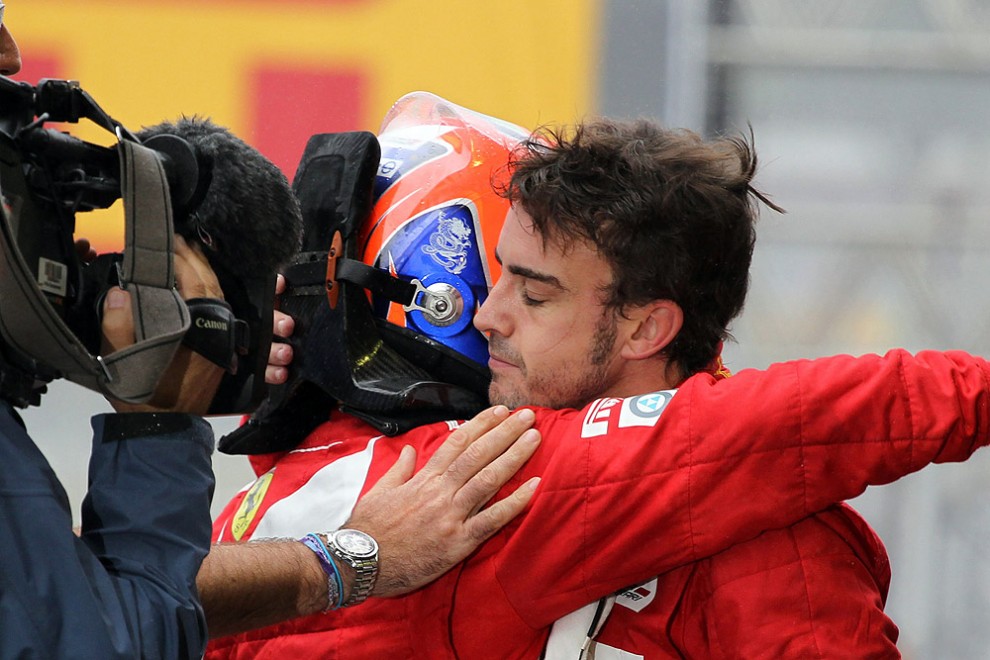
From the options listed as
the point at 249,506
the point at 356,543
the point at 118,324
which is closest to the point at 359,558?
the point at 356,543

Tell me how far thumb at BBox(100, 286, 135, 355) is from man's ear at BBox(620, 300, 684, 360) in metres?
0.65

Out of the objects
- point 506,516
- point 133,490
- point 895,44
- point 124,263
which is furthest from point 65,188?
point 895,44

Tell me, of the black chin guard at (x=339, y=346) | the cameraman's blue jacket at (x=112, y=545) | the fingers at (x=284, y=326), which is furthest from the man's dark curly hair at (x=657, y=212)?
the cameraman's blue jacket at (x=112, y=545)

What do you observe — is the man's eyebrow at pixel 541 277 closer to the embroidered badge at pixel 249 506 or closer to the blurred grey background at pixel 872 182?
the embroidered badge at pixel 249 506

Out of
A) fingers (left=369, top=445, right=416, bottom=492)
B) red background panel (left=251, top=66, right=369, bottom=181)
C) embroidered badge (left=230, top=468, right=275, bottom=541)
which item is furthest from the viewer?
red background panel (left=251, top=66, right=369, bottom=181)

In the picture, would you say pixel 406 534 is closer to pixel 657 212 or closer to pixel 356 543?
pixel 356 543

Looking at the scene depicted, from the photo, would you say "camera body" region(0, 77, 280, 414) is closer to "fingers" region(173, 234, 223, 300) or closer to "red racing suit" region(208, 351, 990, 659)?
"fingers" region(173, 234, 223, 300)

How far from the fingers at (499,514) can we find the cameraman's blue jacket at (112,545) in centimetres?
33

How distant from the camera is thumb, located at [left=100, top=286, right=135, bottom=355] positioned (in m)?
1.06

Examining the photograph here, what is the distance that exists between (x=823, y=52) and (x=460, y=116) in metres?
1.05

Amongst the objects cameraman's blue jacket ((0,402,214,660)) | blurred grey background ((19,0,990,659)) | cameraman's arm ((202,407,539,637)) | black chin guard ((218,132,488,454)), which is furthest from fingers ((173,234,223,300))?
blurred grey background ((19,0,990,659))

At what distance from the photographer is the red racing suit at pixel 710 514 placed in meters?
1.25

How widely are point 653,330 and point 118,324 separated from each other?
684mm

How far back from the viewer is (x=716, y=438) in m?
1.29
